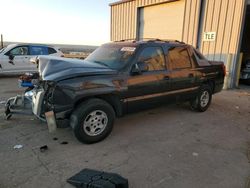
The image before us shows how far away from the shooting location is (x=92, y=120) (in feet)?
12.5

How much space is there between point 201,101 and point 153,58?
2.11m

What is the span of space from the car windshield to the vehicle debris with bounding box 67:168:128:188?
6.42 feet

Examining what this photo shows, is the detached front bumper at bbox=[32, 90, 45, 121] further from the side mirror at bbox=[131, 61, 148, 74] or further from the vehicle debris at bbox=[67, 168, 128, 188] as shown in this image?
the side mirror at bbox=[131, 61, 148, 74]

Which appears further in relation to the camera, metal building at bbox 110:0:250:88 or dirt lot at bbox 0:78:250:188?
metal building at bbox 110:0:250:88

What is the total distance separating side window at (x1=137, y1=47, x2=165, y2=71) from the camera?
448cm

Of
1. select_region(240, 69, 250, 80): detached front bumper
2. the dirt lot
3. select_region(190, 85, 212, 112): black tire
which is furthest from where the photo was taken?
select_region(240, 69, 250, 80): detached front bumper

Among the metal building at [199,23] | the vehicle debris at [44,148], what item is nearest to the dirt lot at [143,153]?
the vehicle debris at [44,148]

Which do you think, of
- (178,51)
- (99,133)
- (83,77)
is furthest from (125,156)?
(178,51)

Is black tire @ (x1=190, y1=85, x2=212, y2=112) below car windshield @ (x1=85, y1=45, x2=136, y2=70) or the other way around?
below

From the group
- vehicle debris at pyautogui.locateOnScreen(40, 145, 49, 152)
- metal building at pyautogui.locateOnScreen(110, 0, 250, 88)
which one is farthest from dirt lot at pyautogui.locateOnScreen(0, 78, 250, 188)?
metal building at pyautogui.locateOnScreen(110, 0, 250, 88)

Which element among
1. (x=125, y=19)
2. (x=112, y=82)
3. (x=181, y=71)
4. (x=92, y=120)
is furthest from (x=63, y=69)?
(x=125, y=19)

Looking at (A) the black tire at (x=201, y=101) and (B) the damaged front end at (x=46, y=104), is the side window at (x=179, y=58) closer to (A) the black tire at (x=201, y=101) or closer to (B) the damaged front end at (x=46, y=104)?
(A) the black tire at (x=201, y=101)

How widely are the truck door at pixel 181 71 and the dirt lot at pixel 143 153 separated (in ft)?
2.57

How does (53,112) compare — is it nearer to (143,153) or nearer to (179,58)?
(143,153)
